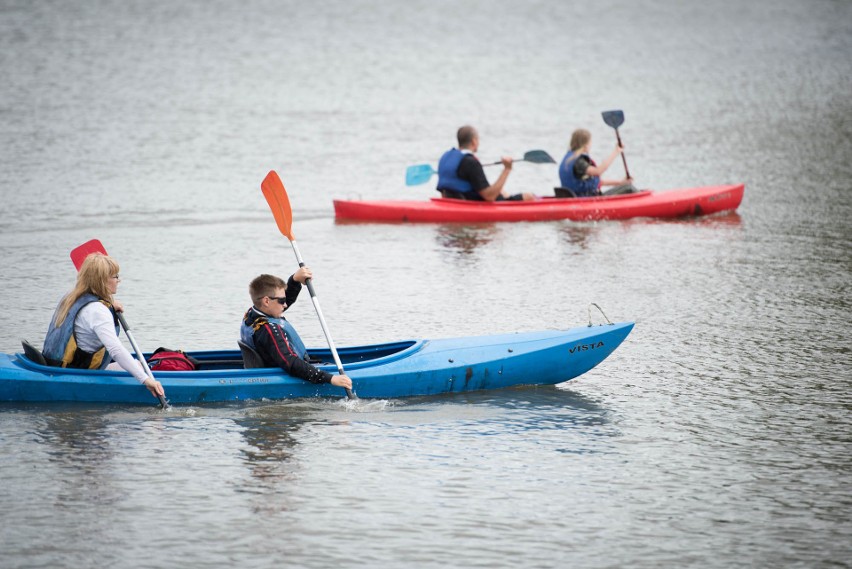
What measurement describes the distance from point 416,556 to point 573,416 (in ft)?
7.79

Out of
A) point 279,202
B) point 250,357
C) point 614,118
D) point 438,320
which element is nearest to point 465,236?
point 614,118

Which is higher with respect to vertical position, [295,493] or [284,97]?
[284,97]

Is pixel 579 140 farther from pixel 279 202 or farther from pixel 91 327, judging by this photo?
pixel 91 327

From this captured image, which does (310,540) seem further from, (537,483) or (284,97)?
(284,97)

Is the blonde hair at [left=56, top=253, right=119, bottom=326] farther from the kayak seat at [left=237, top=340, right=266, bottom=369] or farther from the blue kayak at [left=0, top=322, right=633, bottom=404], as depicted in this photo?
the kayak seat at [left=237, top=340, right=266, bottom=369]

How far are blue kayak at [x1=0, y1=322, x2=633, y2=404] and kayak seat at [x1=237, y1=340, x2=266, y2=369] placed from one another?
12cm

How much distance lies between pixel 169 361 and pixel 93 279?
29.8 inches

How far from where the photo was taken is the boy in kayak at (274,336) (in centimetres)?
800

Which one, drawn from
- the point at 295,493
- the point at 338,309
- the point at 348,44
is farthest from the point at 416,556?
the point at 348,44

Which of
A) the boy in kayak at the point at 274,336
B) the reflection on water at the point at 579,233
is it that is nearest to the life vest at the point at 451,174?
the reflection on water at the point at 579,233

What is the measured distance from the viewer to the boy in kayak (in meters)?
8.00

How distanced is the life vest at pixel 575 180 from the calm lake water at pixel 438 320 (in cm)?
50

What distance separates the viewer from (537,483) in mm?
6996

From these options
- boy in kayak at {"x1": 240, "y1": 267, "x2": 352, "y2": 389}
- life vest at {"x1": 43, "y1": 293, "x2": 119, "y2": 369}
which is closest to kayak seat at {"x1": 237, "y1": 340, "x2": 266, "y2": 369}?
boy in kayak at {"x1": 240, "y1": 267, "x2": 352, "y2": 389}
